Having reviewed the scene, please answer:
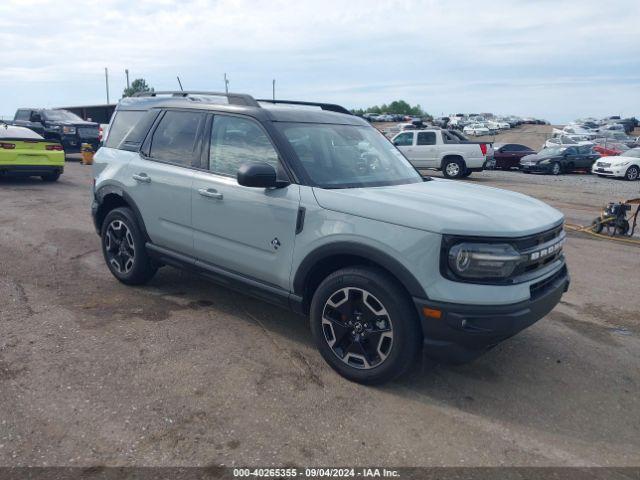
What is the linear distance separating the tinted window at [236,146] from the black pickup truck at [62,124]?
60.7 feet

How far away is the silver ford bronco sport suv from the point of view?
3.20 metres

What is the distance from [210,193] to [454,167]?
16.5 metres

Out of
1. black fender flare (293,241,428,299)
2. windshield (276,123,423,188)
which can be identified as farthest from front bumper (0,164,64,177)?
black fender flare (293,241,428,299)

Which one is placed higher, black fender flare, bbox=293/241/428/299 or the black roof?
the black roof

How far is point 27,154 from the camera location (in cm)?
1259

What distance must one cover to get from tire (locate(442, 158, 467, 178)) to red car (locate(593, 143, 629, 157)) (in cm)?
1210

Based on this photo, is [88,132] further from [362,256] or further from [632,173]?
[632,173]

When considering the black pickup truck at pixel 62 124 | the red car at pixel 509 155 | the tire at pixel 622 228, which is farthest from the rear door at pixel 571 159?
the black pickup truck at pixel 62 124

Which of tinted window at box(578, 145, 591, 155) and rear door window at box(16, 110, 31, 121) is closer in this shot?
rear door window at box(16, 110, 31, 121)

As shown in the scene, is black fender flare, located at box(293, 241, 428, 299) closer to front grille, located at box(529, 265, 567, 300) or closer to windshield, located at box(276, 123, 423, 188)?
windshield, located at box(276, 123, 423, 188)

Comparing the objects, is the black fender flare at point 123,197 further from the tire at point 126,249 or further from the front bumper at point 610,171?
the front bumper at point 610,171

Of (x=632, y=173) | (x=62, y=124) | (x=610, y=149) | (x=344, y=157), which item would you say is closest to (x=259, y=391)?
(x=344, y=157)

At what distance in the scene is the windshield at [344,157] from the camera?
13.1 feet

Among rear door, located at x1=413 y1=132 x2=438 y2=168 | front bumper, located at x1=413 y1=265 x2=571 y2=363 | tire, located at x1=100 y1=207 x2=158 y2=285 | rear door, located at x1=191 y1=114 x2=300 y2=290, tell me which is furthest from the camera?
rear door, located at x1=413 y1=132 x2=438 y2=168
